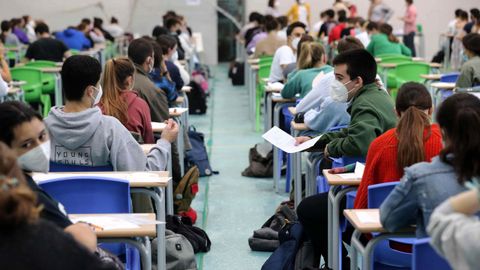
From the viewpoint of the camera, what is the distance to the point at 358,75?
489 centimetres

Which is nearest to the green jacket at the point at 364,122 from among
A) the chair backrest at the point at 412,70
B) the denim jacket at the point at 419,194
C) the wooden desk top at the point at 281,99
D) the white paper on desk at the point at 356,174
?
the white paper on desk at the point at 356,174

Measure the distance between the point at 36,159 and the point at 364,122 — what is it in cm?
205

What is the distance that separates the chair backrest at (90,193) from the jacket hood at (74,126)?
61 centimetres

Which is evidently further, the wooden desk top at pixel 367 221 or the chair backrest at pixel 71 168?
the chair backrest at pixel 71 168

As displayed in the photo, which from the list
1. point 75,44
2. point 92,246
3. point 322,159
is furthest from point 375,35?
point 92,246

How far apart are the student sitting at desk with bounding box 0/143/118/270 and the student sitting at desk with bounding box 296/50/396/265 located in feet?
7.72

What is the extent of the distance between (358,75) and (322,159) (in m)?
0.56

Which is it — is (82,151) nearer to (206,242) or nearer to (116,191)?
(116,191)

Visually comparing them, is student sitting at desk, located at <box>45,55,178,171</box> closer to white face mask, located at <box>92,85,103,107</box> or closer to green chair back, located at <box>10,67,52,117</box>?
white face mask, located at <box>92,85,103,107</box>

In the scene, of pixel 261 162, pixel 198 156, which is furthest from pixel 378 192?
pixel 198 156

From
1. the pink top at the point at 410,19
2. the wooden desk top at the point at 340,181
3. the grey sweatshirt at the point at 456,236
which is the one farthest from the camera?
the pink top at the point at 410,19

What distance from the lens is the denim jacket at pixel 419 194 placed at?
9.03 ft

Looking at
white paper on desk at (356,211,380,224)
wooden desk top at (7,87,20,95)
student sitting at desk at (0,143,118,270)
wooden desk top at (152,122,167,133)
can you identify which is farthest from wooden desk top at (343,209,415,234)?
wooden desk top at (7,87,20,95)

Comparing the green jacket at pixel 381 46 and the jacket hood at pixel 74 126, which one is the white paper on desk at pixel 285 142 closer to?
the jacket hood at pixel 74 126
